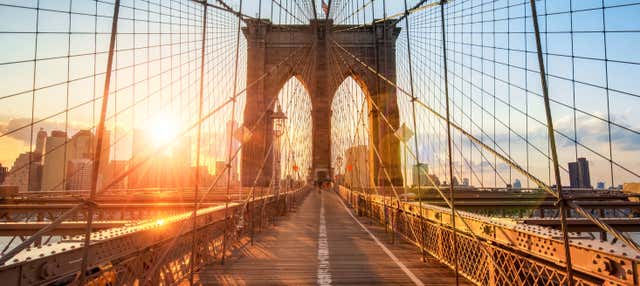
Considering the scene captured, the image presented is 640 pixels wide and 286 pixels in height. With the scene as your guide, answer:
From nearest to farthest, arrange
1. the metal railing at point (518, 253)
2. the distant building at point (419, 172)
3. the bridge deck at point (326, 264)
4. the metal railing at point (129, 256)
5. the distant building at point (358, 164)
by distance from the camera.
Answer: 1. the metal railing at point (129, 256)
2. the metal railing at point (518, 253)
3. the bridge deck at point (326, 264)
4. the distant building at point (419, 172)
5. the distant building at point (358, 164)

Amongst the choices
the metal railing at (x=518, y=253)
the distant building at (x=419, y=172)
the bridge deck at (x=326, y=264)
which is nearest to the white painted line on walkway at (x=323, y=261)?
the bridge deck at (x=326, y=264)

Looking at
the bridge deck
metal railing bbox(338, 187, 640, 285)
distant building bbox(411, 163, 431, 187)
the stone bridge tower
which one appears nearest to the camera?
metal railing bbox(338, 187, 640, 285)

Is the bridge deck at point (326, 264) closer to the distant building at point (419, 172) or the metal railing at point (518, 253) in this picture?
the metal railing at point (518, 253)

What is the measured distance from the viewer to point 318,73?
32.1 m

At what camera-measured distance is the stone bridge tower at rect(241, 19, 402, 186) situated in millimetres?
32250

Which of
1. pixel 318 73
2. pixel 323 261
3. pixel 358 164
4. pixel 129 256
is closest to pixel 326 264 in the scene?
pixel 323 261

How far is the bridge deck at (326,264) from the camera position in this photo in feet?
15.7

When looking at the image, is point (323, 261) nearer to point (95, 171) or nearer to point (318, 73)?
point (95, 171)

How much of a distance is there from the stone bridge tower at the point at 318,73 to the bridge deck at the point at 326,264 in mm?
23888

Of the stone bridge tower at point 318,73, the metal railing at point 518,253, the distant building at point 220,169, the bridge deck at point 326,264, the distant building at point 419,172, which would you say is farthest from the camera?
the stone bridge tower at point 318,73

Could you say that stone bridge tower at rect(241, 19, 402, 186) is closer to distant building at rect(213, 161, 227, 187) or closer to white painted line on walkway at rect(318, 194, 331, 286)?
distant building at rect(213, 161, 227, 187)

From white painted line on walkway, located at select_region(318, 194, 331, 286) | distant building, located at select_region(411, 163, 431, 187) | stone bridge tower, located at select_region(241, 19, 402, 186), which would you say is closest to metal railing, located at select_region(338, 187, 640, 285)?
distant building, located at select_region(411, 163, 431, 187)

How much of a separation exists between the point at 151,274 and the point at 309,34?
3587cm

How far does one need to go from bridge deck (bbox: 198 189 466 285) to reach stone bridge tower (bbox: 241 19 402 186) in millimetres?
23888
